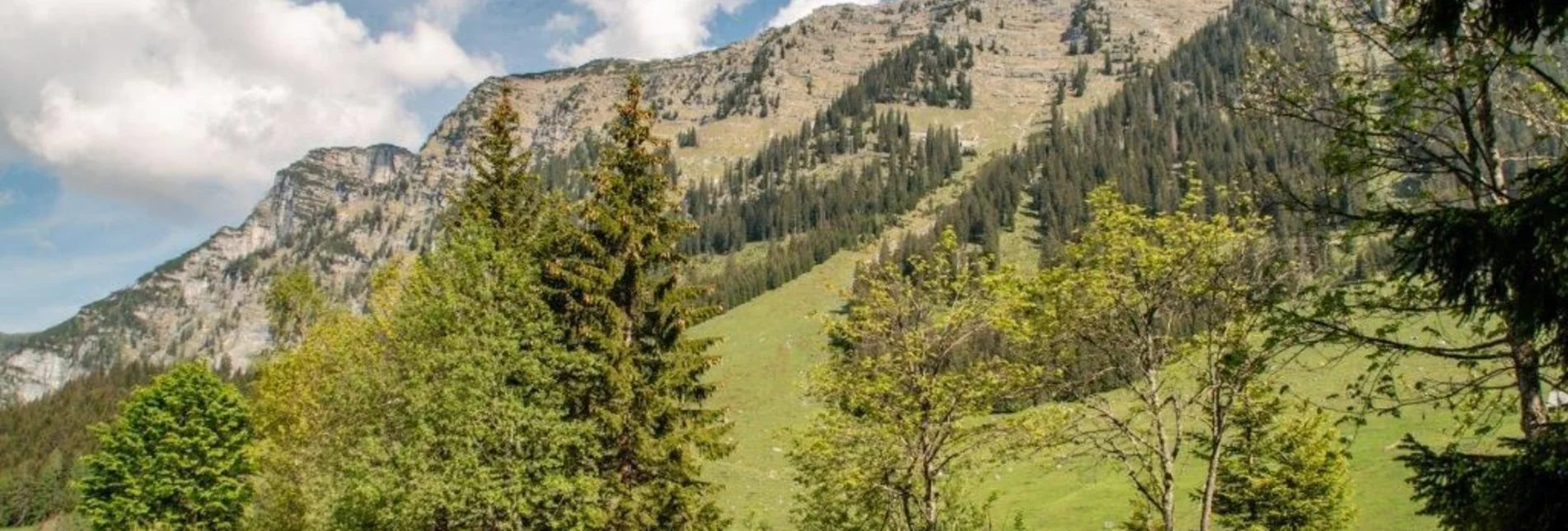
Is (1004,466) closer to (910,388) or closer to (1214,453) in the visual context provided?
(910,388)

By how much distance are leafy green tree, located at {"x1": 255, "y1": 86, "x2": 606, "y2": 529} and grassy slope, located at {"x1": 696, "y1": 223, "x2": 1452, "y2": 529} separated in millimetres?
5096

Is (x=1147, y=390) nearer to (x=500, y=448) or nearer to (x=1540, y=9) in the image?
(x=1540, y=9)

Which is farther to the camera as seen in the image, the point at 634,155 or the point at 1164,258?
the point at 634,155

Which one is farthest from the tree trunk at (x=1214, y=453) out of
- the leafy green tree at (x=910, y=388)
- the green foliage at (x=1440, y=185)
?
the green foliage at (x=1440, y=185)

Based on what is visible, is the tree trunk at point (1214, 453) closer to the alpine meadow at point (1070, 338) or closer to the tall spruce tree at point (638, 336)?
the alpine meadow at point (1070, 338)

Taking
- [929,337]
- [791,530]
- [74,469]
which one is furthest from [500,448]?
[74,469]

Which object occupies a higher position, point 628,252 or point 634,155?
point 634,155

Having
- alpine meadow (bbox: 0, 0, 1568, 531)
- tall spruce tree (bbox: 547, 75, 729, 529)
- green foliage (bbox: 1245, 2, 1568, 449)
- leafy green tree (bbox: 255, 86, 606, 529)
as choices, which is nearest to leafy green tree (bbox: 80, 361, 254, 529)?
alpine meadow (bbox: 0, 0, 1568, 531)

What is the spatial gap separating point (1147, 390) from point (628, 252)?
1456cm

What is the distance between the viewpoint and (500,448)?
24.1 metres

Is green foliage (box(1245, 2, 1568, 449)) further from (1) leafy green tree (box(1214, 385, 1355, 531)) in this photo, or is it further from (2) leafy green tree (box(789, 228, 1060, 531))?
(1) leafy green tree (box(1214, 385, 1355, 531))

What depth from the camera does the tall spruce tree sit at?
25.0 meters

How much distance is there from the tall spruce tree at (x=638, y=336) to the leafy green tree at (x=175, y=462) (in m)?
34.9

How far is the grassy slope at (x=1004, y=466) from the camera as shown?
140ft
